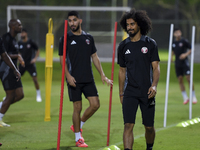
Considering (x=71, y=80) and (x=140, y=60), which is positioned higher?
(x=140, y=60)

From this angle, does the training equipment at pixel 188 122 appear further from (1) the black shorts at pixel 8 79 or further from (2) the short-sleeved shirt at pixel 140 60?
(1) the black shorts at pixel 8 79

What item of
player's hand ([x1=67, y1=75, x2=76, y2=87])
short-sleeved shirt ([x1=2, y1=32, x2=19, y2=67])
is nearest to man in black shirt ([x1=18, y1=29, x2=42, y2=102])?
short-sleeved shirt ([x1=2, y1=32, x2=19, y2=67])

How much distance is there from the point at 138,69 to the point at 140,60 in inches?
4.9

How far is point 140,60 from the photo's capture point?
17.7 feet

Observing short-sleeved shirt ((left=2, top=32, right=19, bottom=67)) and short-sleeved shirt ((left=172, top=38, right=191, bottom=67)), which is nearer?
short-sleeved shirt ((left=2, top=32, right=19, bottom=67))

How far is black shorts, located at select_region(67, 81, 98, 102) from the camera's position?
22.1ft

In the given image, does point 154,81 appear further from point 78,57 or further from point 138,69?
point 78,57

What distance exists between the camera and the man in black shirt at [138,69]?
5414 millimetres

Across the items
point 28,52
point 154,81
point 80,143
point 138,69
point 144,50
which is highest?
point 144,50

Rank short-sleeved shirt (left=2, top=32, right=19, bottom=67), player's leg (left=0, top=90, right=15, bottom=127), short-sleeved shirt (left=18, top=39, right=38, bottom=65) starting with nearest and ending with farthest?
player's leg (left=0, top=90, right=15, bottom=127)
short-sleeved shirt (left=2, top=32, right=19, bottom=67)
short-sleeved shirt (left=18, top=39, right=38, bottom=65)

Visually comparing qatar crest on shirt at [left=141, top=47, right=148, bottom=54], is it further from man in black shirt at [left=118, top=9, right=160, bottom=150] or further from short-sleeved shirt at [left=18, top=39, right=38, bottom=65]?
short-sleeved shirt at [left=18, top=39, right=38, bottom=65]

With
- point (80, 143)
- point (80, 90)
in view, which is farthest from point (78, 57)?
point (80, 143)

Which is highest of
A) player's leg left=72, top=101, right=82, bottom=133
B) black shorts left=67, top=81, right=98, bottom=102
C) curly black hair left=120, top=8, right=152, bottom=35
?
curly black hair left=120, top=8, right=152, bottom=35

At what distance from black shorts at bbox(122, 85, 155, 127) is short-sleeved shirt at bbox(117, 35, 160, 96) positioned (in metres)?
0.10
